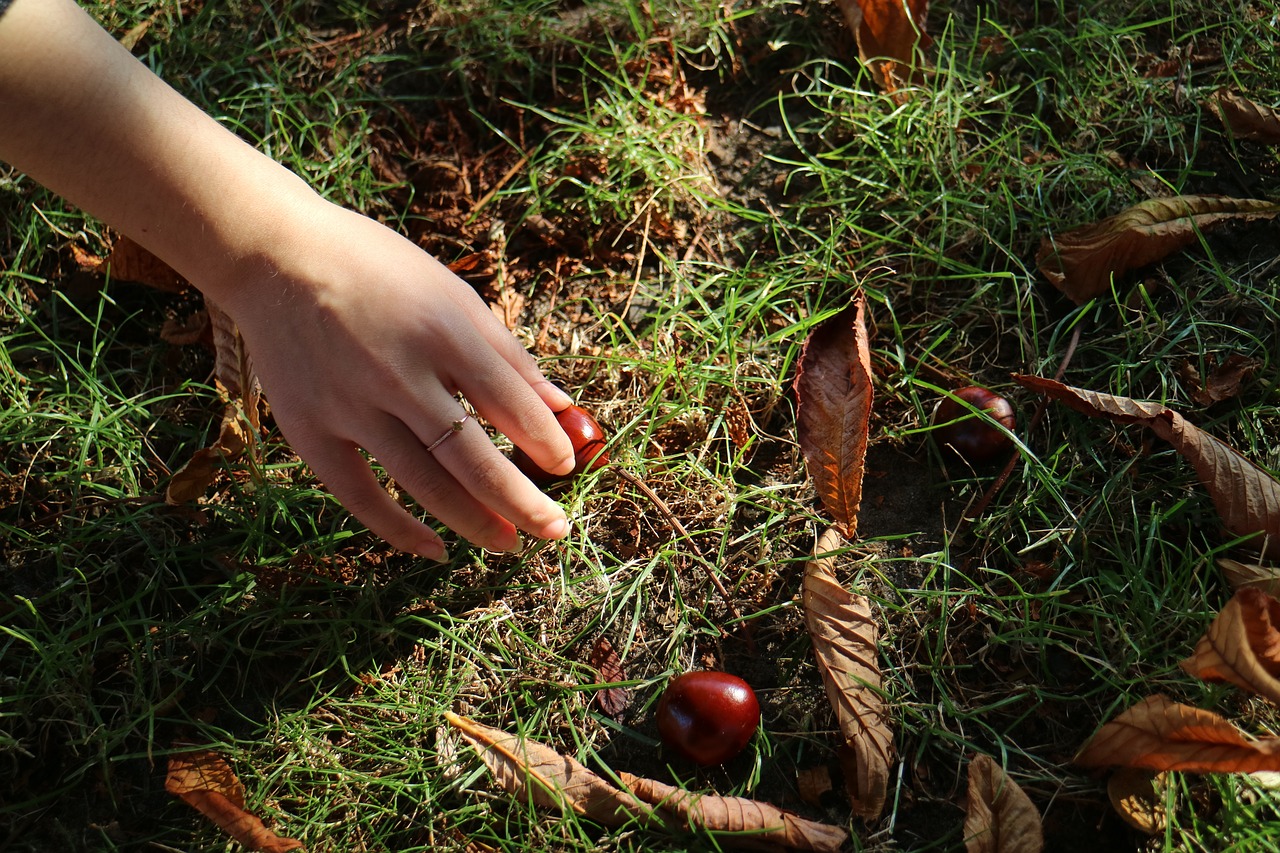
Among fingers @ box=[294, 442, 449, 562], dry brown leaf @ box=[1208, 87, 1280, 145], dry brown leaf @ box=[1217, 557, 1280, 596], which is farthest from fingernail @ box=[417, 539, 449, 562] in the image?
dry brown leaf @ box=[1208, 87, 1280, 145]

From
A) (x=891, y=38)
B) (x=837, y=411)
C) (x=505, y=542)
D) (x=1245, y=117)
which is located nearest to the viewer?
(x=505, y=542)

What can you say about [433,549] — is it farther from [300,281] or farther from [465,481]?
[300,281]

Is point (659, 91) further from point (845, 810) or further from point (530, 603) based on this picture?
point (845, 810)

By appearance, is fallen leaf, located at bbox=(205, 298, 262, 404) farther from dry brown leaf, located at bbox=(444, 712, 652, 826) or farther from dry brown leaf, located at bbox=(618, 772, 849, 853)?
dry brown leaf, located at bbox=(618, 772, 849, 853)

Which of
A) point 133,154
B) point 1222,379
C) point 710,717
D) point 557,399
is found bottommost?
point 1222,379

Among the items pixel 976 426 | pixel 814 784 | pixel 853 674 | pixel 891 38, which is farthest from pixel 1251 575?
pixel 891 38

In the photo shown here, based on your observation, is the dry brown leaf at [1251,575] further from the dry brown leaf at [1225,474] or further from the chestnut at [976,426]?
the chestnut at [976,426]

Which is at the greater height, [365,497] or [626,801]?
[365,497]
